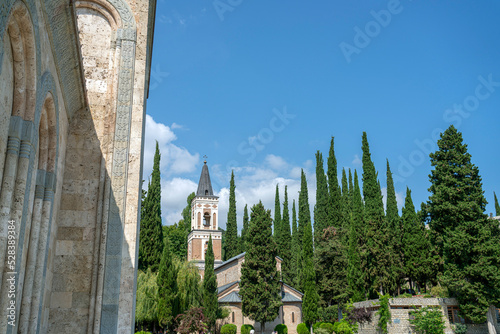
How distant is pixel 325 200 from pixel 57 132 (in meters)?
34.4

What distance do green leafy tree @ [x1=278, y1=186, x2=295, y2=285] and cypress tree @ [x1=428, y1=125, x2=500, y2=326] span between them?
1634 centimetres

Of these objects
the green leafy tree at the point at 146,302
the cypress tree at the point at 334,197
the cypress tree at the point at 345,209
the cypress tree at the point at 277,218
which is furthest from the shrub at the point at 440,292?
the cypress tree at the point at 277,218

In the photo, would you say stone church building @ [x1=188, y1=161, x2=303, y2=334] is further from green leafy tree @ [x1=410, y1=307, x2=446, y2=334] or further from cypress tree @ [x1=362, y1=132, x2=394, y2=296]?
green leafy tree @ [x1=410, y1=307, x2=446, y2=334]

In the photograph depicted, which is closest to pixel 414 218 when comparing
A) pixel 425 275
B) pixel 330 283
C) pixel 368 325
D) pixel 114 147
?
pixel 425 275

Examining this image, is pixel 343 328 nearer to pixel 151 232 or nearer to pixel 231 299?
pixel 231 299

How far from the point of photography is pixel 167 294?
22.8 metres

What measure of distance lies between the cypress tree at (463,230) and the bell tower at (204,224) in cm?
2262

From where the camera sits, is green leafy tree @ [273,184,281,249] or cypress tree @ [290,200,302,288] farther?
green leafy tree @ [273,184,281,249]

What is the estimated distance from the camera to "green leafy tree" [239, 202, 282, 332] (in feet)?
87.0

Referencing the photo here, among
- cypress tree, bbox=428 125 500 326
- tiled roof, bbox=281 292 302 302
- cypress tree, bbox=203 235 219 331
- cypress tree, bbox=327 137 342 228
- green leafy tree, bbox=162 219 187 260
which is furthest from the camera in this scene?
green leafy tree, bbox=162 219 187 260

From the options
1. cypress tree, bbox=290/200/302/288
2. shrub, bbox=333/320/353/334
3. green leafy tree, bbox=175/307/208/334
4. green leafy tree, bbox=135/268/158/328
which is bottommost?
shrub, bbox=333/320/353/334

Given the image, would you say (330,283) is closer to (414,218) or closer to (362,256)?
(362,256)

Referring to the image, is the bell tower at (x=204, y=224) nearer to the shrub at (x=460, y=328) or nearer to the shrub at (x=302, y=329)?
the shrub at (x=302, y=329)

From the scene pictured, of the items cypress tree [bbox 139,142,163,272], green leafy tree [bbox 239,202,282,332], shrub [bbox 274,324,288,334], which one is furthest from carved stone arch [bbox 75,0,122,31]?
shrub [bbox 274,324,288,334]
